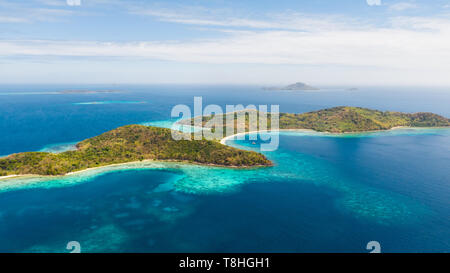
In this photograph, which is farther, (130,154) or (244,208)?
(130,154)

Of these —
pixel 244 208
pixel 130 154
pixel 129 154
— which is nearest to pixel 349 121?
pixel 244 208

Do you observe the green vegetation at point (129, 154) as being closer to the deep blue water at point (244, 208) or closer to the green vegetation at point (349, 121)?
the deep blue water at point (244, 208)

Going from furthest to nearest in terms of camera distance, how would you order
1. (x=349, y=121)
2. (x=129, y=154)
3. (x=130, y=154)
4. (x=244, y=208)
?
(x=349, y=121), (x=130, y=154), (x=129, y=154), (x=244, y=208)

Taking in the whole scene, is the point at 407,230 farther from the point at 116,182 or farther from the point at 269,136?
the point at 269,136

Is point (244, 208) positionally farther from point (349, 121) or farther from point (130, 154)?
point (349, 121)

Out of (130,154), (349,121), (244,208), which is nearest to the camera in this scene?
(244,208)

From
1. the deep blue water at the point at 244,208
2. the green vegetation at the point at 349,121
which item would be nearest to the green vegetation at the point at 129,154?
the deep blue water at the point at 244,208

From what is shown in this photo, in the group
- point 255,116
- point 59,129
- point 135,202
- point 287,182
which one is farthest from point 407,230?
point 59,129
